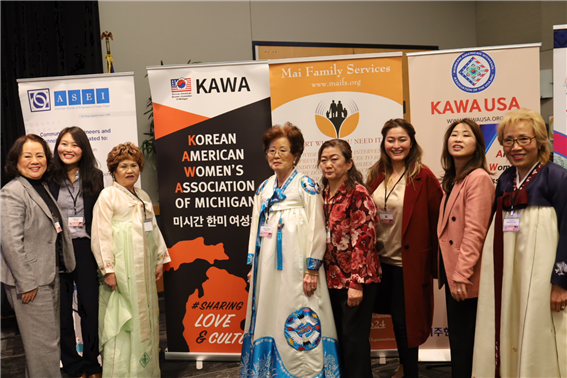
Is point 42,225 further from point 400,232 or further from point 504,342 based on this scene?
point 504,342

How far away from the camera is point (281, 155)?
2469mm

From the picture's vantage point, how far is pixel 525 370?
1970 mm

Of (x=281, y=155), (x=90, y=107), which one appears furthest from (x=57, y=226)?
(x=281, y=155)

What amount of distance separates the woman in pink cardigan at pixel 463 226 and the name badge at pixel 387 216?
274 mm

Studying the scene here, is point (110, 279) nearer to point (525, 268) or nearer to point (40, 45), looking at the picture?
point (525, 268)

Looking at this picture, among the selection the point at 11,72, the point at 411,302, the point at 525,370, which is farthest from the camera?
the point at 11,72

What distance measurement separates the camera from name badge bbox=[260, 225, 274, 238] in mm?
2459

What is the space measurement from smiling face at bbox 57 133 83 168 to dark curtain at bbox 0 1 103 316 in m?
2.12

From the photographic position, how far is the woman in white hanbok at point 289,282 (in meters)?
2.37

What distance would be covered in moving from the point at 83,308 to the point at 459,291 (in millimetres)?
2311

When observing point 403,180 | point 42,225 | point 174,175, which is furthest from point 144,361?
point 403,180


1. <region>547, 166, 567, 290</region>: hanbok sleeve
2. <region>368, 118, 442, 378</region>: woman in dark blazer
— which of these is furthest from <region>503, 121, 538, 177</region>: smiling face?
<region>368, 118, 442, 378</region>: woman in dark blazer

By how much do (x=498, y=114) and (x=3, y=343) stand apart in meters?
4.78

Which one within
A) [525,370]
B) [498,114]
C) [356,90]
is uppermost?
[356,90]
